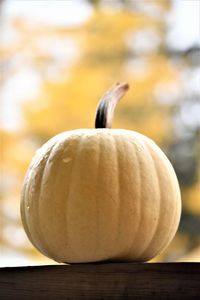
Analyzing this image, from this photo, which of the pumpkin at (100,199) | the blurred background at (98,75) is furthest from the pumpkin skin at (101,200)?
the blurred background at (98,75)

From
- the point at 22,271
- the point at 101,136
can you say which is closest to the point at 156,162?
the point at 101,136

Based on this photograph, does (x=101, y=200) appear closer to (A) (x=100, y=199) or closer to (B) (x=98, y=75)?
(A) (x=100, y=199)

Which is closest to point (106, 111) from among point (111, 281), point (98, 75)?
point (111, 281)

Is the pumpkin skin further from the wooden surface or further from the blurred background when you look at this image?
the blurred background

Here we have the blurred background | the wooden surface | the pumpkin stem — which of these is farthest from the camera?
the blurred background

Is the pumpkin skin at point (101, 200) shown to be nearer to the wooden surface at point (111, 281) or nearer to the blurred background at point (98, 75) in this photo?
the wooden surface at point (111, 281)

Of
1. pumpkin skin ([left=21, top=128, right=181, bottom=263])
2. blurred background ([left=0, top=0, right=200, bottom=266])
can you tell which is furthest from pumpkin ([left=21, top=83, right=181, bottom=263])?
blurred background ([left=0, top=0, right=200, bottom=266])

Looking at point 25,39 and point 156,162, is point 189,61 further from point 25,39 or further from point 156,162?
point 156,162
